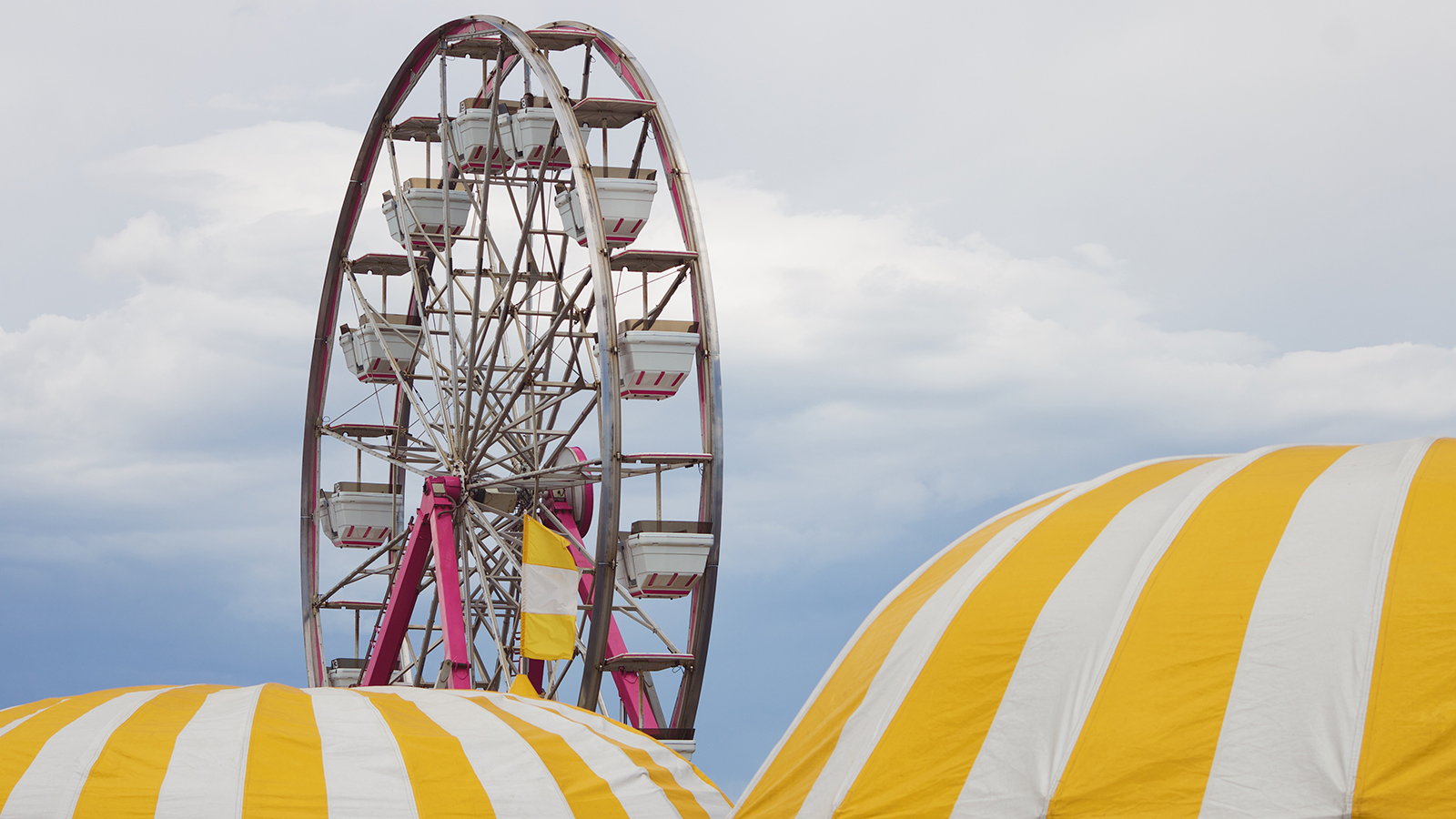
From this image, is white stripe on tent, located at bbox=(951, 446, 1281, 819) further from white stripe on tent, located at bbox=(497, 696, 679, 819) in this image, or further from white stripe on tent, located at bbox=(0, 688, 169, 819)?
white stripe on tent, located at bbox=(0, 688, 169, 819)

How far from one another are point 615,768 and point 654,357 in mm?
6803

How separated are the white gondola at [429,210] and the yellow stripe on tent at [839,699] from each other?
12.4 m

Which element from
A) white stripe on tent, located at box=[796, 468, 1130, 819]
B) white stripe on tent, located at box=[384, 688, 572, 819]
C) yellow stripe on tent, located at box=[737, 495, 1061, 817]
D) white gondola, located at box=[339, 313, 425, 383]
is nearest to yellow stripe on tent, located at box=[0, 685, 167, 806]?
white stripe on tent, located at box=[384, 688, 572, 819]

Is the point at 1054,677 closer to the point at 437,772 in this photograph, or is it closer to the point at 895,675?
the point at 895,675

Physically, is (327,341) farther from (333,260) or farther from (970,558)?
(970,558)

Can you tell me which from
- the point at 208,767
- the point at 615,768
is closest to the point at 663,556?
the point at 615,768

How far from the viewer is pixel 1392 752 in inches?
202

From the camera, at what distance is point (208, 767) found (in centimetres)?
789

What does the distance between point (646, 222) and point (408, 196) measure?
4.20m

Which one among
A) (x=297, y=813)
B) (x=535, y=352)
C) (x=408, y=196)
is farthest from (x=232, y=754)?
(x=408, y=196)

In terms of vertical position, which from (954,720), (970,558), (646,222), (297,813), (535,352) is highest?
(646,222)

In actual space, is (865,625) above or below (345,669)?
above

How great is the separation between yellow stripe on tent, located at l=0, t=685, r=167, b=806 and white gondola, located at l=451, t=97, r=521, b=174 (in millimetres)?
9587

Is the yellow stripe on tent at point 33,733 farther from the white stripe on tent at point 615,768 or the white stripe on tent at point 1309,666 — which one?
the white stripe on tent at point 1309,666
